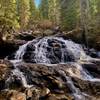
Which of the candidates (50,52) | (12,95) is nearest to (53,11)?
(50,52)

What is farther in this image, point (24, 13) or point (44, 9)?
point (44, 9)

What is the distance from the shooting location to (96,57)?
34.5 metres

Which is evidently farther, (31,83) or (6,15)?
(6,15)

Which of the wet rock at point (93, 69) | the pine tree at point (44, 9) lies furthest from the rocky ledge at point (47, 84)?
the pine tree at point (44, 9)

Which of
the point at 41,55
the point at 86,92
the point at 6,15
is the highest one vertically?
the point at 6,15

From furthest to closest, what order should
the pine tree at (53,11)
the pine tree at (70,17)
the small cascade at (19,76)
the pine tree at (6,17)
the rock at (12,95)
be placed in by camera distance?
the pine tree at (53,11) < the pine tree at (70,17) < the pine tree at (6,17) < the small cascade at (19,76) < the rock at (12,95)

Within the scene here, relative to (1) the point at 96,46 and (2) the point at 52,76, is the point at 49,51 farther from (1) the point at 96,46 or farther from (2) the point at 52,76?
(2) the point at 52,76

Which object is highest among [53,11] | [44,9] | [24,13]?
[44,9]

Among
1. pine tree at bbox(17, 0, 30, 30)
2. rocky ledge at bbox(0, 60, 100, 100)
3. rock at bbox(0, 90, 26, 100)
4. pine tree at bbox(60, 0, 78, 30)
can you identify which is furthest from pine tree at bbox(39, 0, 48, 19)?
rock at bbox(0, 90, 26, 100)

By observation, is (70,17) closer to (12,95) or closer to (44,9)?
(44,9)

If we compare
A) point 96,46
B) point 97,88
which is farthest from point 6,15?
point 97,88

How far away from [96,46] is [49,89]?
51.5 feet

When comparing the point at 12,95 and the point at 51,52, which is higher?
the point at 51,52

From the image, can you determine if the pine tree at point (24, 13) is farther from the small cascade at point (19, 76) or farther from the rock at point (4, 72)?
the small cascade at point (19, 76)
